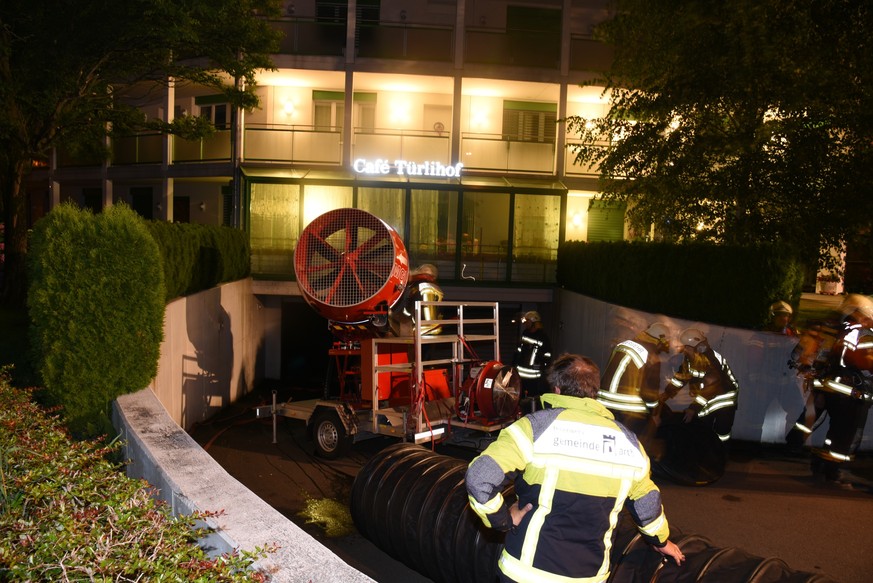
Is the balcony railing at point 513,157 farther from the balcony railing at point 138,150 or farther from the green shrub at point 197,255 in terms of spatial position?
the balcony railing at point 138,150

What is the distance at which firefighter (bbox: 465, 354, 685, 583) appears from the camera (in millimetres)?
3188

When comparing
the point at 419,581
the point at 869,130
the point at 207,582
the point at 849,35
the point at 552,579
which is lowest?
the point at 419,581

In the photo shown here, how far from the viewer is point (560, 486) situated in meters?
3.19

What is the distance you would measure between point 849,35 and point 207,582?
11.9 m

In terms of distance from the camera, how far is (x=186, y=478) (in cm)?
388

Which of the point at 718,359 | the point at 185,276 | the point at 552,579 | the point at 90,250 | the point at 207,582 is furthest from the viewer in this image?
the point at 185,276

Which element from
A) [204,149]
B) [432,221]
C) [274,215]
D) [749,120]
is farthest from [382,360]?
[204,149]

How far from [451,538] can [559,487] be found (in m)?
2.39

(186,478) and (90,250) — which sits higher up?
(90,250)

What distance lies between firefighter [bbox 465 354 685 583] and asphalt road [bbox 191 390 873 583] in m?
2.32

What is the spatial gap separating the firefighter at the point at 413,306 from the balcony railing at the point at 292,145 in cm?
1084

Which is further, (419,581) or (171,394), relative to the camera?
(171,394)

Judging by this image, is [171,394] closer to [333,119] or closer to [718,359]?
[718,359]

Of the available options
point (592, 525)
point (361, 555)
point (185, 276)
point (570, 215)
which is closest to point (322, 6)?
point (570, 215)
